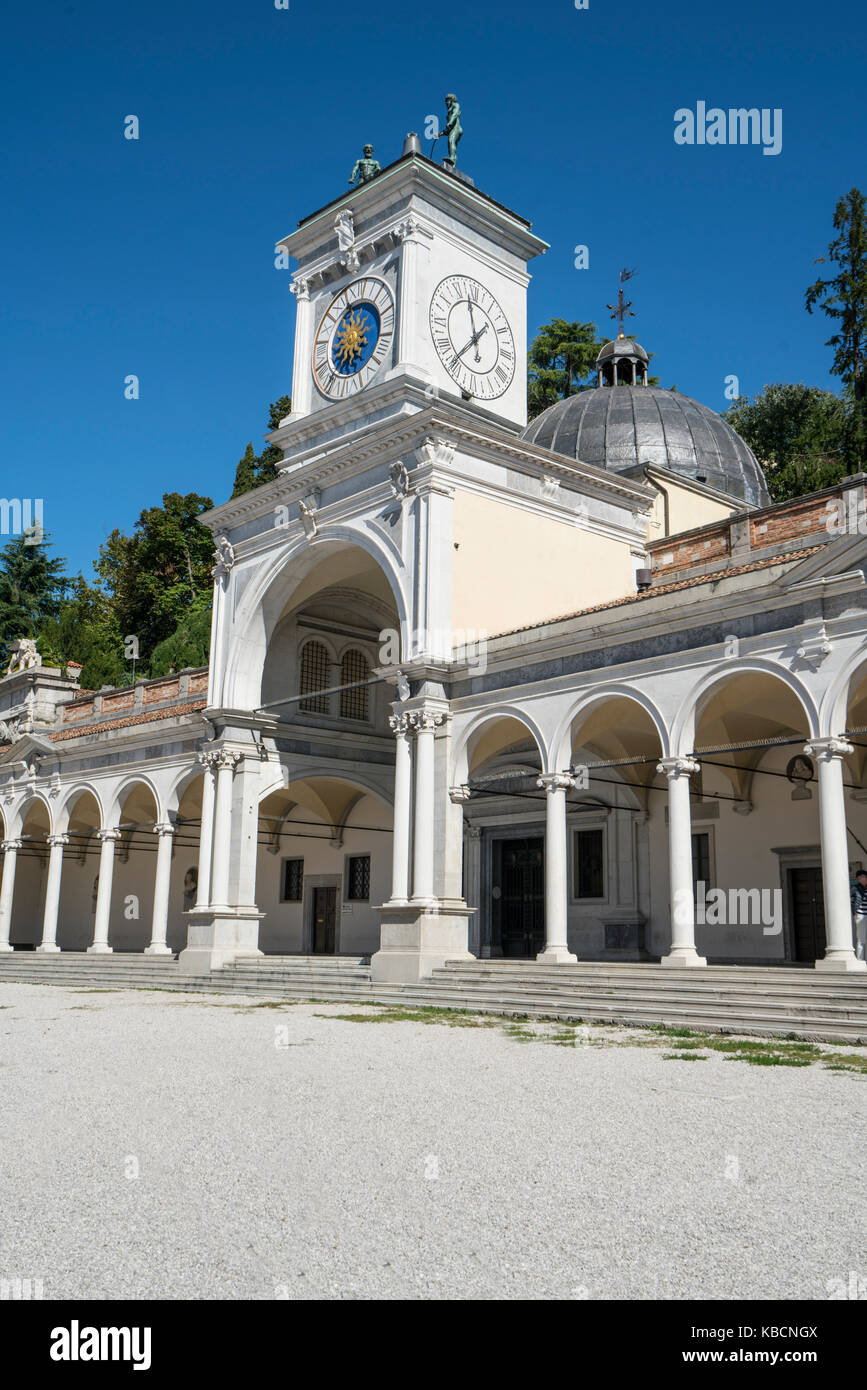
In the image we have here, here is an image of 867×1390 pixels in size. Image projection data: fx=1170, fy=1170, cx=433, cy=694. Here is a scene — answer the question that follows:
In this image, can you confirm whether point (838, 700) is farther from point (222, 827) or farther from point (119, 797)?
point (119, 797)

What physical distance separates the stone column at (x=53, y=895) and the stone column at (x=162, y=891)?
447cm

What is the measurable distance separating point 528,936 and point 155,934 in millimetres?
9030

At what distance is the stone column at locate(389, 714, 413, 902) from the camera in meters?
20.0

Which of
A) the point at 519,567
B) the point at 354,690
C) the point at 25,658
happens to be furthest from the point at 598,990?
the point at 25,658

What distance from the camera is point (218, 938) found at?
77.7 feet

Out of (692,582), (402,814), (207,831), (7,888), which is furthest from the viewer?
(7,888)

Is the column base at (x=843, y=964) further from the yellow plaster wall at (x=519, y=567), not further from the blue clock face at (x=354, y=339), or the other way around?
the blue clock face at (x=354, y=339)

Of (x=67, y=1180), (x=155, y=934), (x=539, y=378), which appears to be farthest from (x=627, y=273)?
(x=67, y=1180)

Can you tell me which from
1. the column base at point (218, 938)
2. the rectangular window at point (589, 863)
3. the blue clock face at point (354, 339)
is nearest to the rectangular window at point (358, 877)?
the column base at point (218, 938)

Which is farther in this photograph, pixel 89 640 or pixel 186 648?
pixel 89 640

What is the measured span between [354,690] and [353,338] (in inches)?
323

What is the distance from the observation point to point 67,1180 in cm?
557
